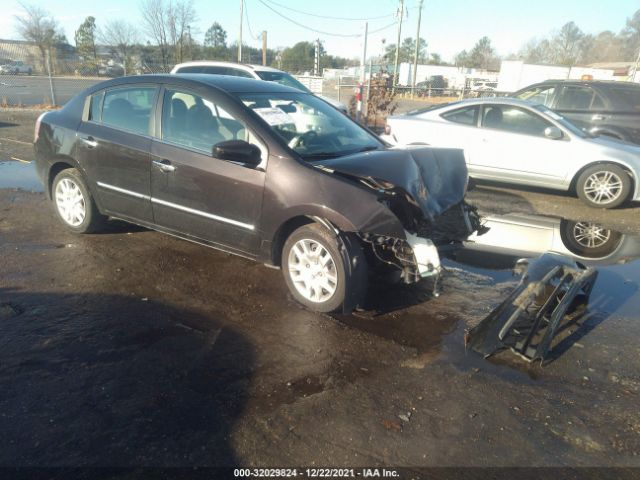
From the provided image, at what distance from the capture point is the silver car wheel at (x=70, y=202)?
5.33 metres

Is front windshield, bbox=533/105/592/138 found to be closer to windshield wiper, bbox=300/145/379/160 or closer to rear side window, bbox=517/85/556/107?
rear side window, bbox=517/85/556/107

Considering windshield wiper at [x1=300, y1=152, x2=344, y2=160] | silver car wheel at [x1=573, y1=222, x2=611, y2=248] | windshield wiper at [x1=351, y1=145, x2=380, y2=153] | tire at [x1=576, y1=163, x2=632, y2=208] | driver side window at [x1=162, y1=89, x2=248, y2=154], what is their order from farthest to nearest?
tire at [x1=576, y1=163, x2=632, y2=208]
silver car wheel at [x1=573, y1=222, x2=611, y2=248]
windshield wiper at [x1=351, y1=145, x2=380, y2=153]
driver side window at [x1=162, y1=89, x2=248, y2=154]
windshield wiper at [x1=300, y1=152, x2=344, y2=160]

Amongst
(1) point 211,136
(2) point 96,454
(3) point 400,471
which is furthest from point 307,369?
(1) point 211,136

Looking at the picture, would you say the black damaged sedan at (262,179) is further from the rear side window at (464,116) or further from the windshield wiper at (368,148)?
the rear side window at (464,116)

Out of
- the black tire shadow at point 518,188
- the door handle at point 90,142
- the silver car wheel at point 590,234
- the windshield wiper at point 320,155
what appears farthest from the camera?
the black tire shadow at point 518,188

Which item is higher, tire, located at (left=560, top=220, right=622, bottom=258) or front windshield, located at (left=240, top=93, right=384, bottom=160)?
front windshield, located at (left=240, top=93, right=384, bottom=160)

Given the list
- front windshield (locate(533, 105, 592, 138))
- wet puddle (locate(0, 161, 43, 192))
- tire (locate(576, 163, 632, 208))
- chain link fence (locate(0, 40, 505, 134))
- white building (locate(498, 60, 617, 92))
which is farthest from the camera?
white building (locate(498, 60, 617, 92))

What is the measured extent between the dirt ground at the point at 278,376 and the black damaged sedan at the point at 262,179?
43 centimetres

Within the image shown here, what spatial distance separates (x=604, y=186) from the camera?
24.8 feet

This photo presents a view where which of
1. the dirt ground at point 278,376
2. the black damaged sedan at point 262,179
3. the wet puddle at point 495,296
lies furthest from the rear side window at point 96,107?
the wet puddle at point 495,296

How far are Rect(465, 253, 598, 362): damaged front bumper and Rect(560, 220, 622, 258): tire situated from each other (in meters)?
1.89

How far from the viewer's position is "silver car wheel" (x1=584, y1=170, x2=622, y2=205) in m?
7.52

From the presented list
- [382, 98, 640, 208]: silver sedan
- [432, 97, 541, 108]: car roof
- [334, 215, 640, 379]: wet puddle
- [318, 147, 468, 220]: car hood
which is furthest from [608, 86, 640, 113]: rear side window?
[318, 147, 468, 220]: car hood

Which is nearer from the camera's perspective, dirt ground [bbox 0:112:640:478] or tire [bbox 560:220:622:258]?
dirt ground [bbox 0:112:640:478]
